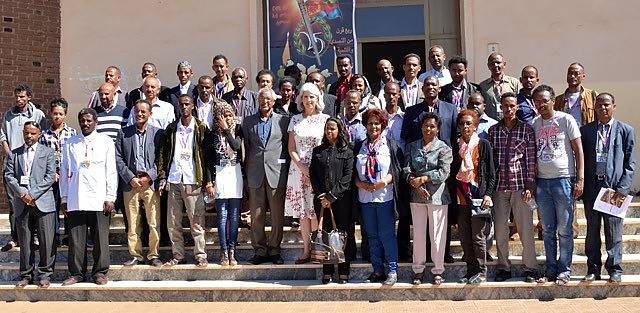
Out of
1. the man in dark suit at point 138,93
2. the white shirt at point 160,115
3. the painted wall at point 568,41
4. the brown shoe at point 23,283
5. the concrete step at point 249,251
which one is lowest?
the brown shoe at point 23,283

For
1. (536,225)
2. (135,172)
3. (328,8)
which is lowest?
(536,225)

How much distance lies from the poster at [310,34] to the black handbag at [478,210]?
13.9 ft

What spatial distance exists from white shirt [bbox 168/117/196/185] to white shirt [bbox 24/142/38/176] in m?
1.38

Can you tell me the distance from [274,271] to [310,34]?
4.36m

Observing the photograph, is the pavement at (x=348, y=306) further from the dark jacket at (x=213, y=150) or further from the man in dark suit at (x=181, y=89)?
the man in dark suit at (x=181, y=89)

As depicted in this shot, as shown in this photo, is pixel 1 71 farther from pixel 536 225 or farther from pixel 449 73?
Answer: pixel 536 225

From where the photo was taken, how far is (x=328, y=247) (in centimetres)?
591

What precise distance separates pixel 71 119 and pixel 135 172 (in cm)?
380

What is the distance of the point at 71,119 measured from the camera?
388 inches

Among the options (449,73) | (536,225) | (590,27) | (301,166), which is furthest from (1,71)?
(590,27)

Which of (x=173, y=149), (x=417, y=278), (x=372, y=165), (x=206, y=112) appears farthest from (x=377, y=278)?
(x=206, y=112)

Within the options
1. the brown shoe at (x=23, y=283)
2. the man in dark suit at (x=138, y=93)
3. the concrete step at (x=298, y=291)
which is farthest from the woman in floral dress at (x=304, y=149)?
the brown shoe at (x=23, y=283)

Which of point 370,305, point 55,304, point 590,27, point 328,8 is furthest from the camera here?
point 328,8

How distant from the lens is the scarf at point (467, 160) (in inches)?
231
